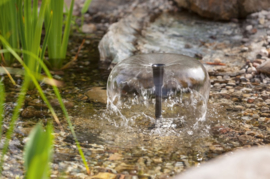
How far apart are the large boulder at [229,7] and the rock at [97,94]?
251cm

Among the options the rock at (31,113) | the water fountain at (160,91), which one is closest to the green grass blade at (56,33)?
the rock at (31,113)

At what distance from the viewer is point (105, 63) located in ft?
11.4

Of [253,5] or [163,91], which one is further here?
[253,5]

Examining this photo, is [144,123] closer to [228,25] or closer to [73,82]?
[73,82]

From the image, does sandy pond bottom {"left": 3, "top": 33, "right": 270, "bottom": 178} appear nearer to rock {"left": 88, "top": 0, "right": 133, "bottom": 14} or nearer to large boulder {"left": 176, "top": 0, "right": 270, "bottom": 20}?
large boulder {"left": 176, "top": 0, "right": 270, "bottom": 20}

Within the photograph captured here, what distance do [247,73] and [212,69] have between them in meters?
0.32

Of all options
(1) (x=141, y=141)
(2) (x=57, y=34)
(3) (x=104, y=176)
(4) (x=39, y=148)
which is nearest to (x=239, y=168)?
(4) (x=39, y=148)

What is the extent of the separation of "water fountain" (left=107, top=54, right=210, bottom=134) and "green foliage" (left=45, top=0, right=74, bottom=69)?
96cm

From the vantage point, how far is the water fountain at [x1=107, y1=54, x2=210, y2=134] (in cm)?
217

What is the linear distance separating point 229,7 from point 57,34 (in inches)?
101

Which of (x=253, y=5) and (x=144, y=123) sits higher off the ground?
(x=253, y=5)

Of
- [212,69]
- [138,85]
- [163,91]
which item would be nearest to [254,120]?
[163,91]

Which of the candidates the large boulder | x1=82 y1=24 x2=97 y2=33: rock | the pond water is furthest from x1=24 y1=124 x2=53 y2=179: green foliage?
the large boulder

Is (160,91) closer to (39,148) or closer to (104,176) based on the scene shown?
(104,176)
